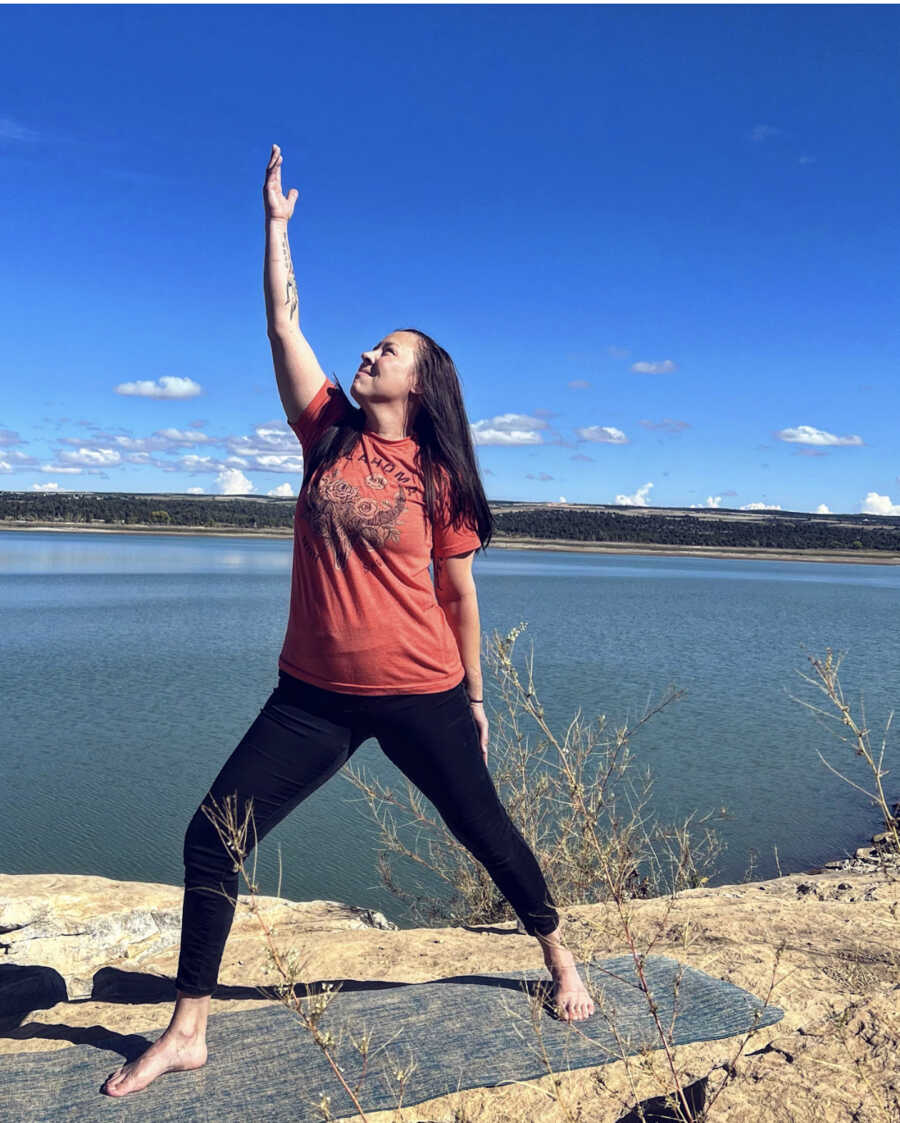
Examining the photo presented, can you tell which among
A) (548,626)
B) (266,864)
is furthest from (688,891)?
(548,626)

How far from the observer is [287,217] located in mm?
2484

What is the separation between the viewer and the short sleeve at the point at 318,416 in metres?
2.46

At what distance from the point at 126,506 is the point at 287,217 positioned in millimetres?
97862

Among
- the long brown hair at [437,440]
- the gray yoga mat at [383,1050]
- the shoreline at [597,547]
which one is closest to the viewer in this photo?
the gray yoga mat at [383,1050]

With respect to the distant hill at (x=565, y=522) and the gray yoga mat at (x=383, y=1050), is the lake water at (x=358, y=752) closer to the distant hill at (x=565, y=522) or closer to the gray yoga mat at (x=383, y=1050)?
the gray yoga mat at (x=383, y=1050)

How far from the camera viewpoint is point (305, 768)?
229 centimetres

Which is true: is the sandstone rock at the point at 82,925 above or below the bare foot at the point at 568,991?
below

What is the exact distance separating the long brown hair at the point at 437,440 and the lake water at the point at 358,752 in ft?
3.59

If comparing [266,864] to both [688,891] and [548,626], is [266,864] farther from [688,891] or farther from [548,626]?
[548,626]

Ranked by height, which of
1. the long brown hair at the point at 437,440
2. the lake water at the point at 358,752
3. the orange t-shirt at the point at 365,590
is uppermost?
the long brown hair at the point at 437,440

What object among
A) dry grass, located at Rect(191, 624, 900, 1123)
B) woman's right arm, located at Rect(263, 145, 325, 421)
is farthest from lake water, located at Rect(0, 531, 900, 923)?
woman's right arm, located at Rect(263, 145, 325, 421)

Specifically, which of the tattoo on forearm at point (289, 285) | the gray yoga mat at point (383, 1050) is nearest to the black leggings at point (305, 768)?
the gray yoga mat at point (383, 1050)

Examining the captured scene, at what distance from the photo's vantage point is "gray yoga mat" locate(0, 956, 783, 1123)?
6.90 feet

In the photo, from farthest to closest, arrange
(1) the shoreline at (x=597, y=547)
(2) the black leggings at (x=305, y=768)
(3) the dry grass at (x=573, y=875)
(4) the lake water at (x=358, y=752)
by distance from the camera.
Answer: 1. (1) the shoreline at (x=597, y=547)
2. (4) the lake water at (x=358, y=752)
3. (2) the black leggings at (x=305, y=768)
4. (3) the dry grass at (x=573, y=875)
